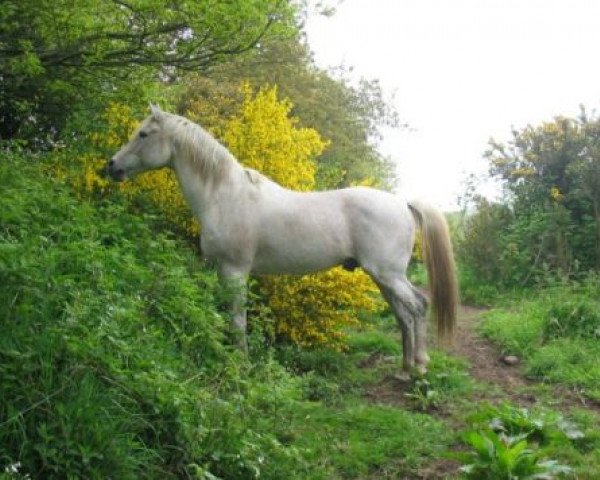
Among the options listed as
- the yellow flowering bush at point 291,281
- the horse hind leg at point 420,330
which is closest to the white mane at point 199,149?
the yellow flowering bush at point 291,281

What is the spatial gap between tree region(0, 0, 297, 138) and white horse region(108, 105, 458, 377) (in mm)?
626

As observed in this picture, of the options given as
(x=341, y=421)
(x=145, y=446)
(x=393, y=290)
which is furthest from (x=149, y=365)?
(x=393, y=290)

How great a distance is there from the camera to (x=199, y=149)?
532cm

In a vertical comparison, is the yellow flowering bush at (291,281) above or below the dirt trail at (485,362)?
above

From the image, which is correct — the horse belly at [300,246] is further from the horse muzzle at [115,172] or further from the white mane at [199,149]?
the horse muzzle at [115,172]

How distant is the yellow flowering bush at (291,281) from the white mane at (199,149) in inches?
37.2

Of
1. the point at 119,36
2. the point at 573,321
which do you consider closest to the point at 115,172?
the point at 119,36

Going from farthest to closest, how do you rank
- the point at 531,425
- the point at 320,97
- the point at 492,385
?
the point at 320,97
the point at 492,385
the point at 531,425

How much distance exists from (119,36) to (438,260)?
3.29 metres

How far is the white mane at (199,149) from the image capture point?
17.5 feet

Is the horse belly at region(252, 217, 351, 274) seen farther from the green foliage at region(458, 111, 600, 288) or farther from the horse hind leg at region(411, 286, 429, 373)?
the green foliage at region(458, 111, 600, 288)

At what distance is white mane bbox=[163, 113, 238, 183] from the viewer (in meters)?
5.33

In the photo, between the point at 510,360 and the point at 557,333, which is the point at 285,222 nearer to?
the point at 510,360

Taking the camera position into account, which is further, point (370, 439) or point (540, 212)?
point (540, 212)
